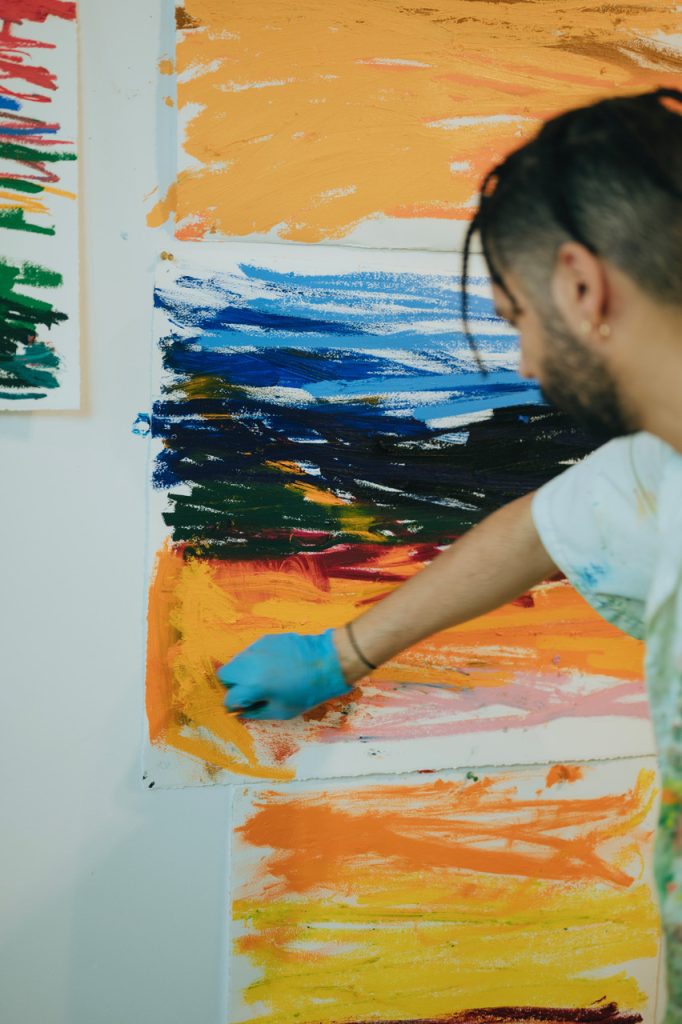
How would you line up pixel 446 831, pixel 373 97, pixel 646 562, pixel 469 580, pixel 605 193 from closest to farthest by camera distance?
pixel 605 193 → pixel 646 562 → pixel 469 580 → pixel 373 97 → pixel 446 831

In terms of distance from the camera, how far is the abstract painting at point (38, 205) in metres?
1.02

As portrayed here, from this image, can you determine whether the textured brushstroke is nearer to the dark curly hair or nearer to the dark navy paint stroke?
the dark navy paint stroke

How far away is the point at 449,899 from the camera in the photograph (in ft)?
3.98

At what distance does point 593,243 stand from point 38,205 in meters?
0.70

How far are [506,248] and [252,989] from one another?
41.5 inches

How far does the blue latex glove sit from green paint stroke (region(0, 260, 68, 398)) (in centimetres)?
45

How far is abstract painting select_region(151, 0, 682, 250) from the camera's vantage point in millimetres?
1060

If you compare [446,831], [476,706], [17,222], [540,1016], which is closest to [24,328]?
[17,222]

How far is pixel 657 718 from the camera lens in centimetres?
77

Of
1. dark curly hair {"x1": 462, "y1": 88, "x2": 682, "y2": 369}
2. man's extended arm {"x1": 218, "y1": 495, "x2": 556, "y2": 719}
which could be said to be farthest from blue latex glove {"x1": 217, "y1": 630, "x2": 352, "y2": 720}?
dark curly hair {"x1": 462, "y1": 88, "x2": 682, "y2": 369}

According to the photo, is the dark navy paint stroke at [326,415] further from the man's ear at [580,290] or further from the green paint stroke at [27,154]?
the man's ear at [580,290]

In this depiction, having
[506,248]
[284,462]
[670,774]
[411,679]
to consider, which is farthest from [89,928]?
[506,248]

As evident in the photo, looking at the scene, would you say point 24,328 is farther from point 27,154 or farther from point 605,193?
point 605,193

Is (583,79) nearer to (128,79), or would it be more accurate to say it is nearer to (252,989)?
(128,79)
